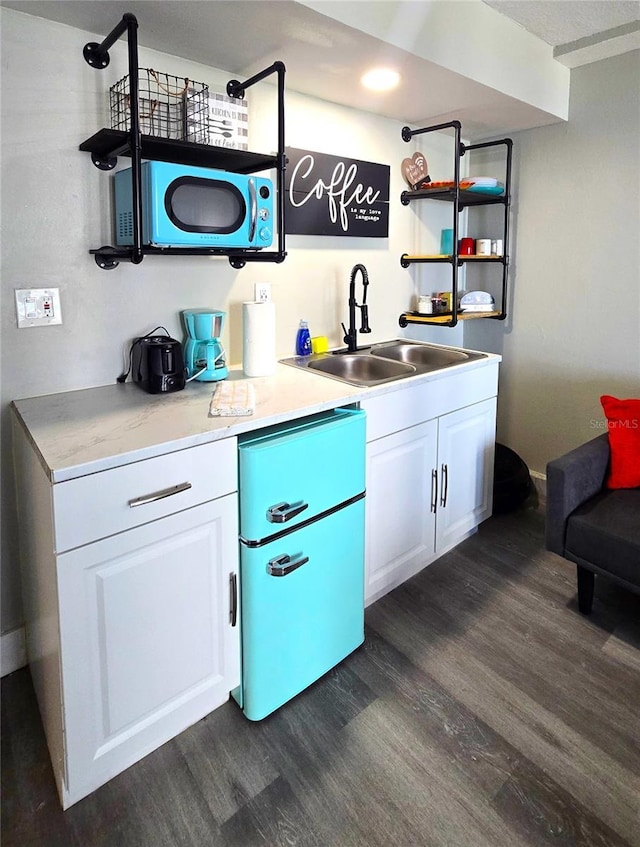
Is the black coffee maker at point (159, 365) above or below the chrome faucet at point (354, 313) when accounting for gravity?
below

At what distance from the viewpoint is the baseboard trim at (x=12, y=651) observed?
1814 millimetres

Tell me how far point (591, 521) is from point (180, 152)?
185cm

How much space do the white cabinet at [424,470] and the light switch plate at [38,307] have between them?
3.37 feet

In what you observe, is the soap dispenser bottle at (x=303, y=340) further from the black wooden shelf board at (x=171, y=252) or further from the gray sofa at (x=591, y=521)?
the gray sofa at (x=591, y=521)

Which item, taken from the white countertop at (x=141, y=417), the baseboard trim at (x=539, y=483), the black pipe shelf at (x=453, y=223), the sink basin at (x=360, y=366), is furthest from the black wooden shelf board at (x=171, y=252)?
the baseboard trim at (x=539, y=483)

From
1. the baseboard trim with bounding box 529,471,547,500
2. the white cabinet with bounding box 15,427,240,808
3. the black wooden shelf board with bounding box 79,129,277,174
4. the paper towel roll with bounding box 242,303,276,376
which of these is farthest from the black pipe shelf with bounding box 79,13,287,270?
the baseboard trim with bounding box 529,471,547,500

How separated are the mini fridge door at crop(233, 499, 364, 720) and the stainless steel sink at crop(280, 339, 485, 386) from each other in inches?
24.9

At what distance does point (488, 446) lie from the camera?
2629 mm

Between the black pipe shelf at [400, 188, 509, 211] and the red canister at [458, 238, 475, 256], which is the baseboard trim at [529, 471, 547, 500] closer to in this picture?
the red canister at [458, 238, 475, 256]

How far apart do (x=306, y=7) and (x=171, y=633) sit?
1.71m

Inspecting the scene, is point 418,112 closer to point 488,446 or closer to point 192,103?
point 192,103

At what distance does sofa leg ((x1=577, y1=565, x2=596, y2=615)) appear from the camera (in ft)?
6.81

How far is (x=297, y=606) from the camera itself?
1.65 meters

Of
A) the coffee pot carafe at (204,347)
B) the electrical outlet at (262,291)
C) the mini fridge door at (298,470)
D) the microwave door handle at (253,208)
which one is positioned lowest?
the mini fridge door at (298,470)
